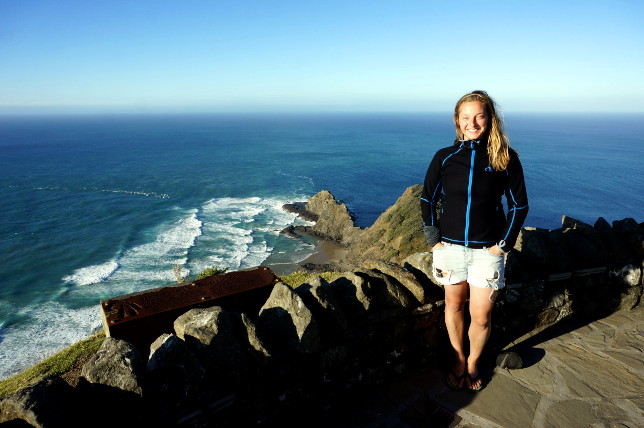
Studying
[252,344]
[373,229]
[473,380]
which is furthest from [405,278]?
[373,229]

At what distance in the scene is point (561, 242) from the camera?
18.8ft

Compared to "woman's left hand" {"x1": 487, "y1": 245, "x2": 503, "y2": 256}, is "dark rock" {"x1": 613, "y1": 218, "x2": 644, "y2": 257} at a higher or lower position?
lower

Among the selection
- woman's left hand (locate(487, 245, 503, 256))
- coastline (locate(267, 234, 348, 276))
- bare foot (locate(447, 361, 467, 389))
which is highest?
woman's left hand (locate(487, 245, 503, 256))

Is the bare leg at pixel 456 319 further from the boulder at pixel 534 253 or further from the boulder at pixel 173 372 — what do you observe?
the boulder at pixel 173 372

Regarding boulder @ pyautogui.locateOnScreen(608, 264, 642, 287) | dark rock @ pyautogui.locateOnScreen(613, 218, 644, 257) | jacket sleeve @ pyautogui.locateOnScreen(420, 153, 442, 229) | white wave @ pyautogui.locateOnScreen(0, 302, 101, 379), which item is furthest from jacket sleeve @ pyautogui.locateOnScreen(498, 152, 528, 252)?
white wave @ pyautogui.locateOnScreen(0, 302, 101, 379)

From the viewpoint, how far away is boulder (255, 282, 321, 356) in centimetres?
354

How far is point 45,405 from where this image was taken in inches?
90.7

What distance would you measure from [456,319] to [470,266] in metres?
0.69

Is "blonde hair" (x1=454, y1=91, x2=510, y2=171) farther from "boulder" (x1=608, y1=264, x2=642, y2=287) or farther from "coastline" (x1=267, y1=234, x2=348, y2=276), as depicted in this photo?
"coastline" (x1=267, y1=234, x2=348, y2=276)

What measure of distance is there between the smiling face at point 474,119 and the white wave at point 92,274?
111ft

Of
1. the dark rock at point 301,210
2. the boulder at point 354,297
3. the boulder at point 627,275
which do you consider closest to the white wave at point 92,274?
the dark rock at point 301,210

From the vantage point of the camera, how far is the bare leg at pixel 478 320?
3.98m

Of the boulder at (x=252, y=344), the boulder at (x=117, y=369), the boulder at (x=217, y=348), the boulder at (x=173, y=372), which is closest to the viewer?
the boulder at (x=117, y=369)

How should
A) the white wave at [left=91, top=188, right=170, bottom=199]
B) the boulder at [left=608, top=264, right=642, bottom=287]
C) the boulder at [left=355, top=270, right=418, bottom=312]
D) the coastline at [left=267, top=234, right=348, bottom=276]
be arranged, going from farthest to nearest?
the white wave at [left=91, top=188, right=170, bottom=199] < the coastline at [left=267, top=234, right=348, bottom=276] < the boulder at [left=608, top=264, right=642, bottom=287] < the boulder at [left=355, top=270, right=418, bottom=312]
